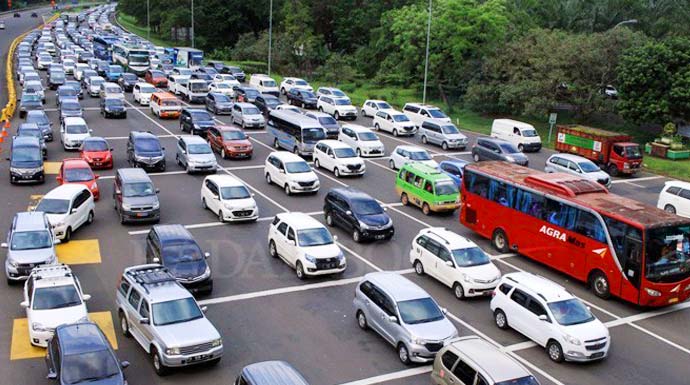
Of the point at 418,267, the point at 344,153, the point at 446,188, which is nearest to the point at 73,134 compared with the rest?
the point at 344,153

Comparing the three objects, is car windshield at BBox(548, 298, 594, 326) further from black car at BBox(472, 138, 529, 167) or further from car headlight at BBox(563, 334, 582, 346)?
black car at BBox(472, 138, 529, 167)

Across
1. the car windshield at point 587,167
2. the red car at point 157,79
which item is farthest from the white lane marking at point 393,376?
the red car at point 157,79

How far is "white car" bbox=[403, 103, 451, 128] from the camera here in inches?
1918

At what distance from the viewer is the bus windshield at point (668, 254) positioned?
2055 centimetres

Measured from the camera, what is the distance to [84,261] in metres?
23.3

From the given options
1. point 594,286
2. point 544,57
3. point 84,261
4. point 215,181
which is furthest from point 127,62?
point 594,286

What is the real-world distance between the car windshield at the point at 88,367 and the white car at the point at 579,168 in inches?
1069

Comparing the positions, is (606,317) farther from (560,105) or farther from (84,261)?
(560,105)

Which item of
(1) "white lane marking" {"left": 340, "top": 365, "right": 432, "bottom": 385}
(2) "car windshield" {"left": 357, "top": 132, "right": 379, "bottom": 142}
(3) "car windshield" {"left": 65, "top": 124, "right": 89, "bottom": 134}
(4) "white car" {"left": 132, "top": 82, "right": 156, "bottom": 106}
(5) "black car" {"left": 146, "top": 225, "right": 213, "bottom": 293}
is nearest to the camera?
(1) "white lane marking" {"left": 340, "top": 365, "right": 432, "bottom": 385}

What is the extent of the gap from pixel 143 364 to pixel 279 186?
1783 centimetres

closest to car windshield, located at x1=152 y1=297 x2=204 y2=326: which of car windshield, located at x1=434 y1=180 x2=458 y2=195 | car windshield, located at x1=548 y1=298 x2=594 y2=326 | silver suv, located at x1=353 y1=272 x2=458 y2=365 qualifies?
silver suv, located at x1=353 y1=272 x2=458 y2=365

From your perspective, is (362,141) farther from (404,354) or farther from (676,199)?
(404,354)

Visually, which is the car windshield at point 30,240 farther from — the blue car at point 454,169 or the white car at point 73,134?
the blue car at point 454,169

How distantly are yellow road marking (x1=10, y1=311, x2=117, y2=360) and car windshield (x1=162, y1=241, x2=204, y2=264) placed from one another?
2360 millimetres
